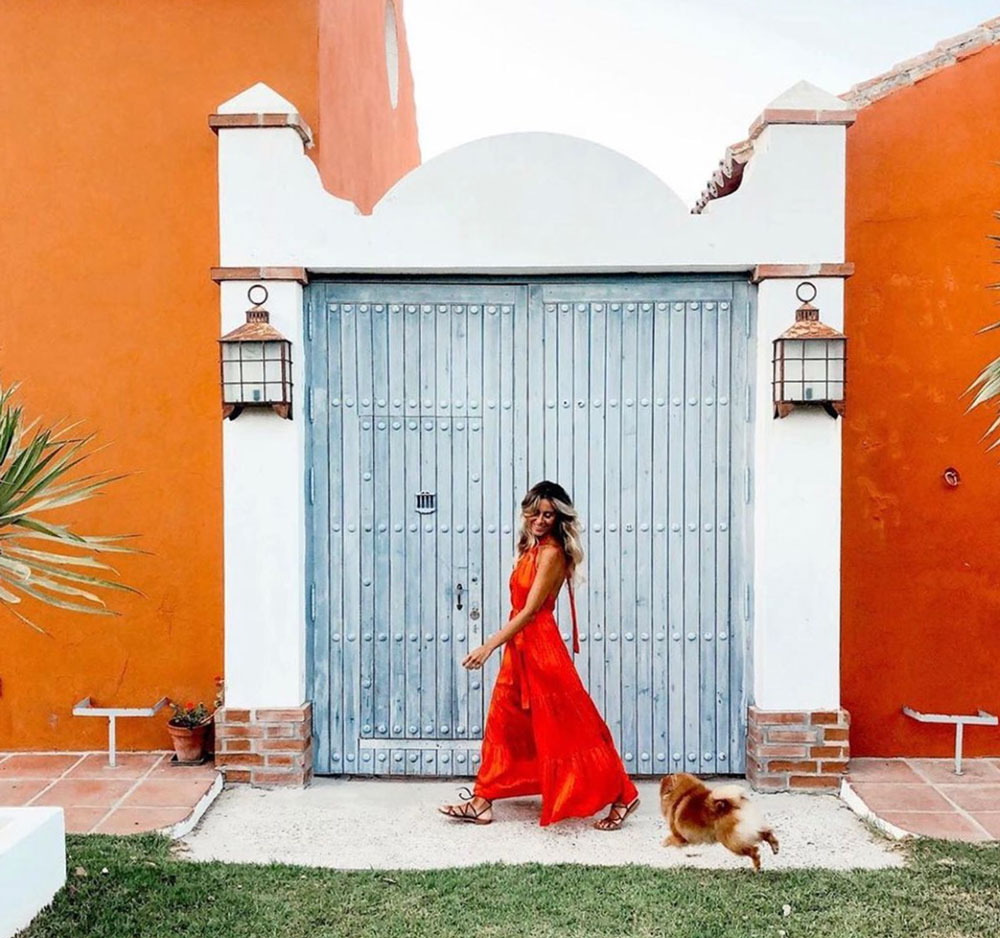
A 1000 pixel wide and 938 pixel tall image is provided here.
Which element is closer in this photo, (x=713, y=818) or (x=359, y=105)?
(x=713, y=818)

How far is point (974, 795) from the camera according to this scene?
5.46 m

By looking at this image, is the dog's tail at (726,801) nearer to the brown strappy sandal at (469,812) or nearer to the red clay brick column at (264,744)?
the brown strappy sandal at (469,812)

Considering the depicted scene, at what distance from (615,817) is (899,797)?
158 centimetres

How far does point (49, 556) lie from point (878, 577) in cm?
452

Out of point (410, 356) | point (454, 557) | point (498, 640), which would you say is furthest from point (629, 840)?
point (410, 356)

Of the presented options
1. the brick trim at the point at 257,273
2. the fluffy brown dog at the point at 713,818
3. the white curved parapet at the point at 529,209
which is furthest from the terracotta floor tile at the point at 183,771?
the white curved parapet at the point at 529,209

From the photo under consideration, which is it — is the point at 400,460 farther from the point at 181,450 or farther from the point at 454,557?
the point at 181,450

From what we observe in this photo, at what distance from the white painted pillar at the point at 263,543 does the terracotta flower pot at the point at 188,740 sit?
15.3 inches

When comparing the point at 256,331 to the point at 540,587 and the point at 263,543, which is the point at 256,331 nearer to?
the point at 263,543

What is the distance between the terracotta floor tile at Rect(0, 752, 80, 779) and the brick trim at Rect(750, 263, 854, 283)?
15.7ft

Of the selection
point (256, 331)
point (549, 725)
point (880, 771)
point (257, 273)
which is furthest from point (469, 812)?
point (257, 273)

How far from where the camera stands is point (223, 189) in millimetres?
5516

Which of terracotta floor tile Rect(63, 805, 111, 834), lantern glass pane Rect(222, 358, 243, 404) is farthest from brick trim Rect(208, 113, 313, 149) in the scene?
terracotta floor tile Rect(63, 805, 111, 834)

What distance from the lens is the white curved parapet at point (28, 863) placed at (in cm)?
380
